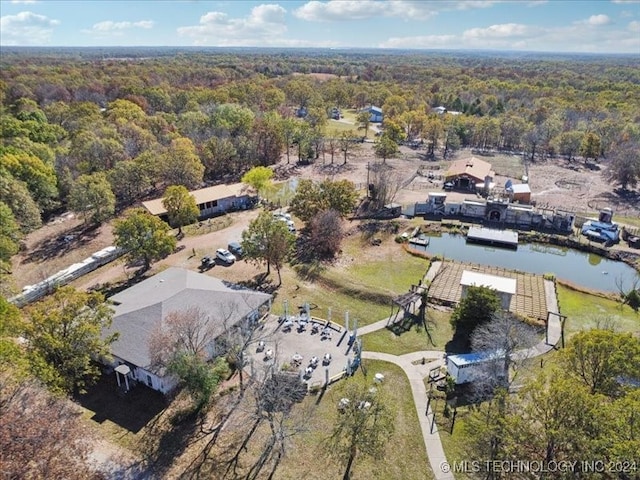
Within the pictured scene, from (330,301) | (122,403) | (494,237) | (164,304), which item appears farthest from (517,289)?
(122,403)

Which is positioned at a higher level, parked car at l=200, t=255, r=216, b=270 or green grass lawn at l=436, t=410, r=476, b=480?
green grass lawn at l=436, t=410, r=476, b=480

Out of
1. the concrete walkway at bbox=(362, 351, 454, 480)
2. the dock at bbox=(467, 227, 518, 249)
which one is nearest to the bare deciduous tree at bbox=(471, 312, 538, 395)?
the concrete walkway at bbox=(362, 351, 454, 480)

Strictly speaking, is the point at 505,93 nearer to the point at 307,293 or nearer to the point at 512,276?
the point at 512,276

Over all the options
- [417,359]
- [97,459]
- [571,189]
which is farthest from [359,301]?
[571,189]

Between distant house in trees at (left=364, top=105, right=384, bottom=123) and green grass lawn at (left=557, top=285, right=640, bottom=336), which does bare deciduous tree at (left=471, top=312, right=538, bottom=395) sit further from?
distant house in trees at (left=364, top=105, right=384, bottom=123)

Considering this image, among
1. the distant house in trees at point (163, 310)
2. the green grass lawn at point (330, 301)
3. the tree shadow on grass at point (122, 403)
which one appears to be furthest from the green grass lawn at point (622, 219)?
the tree shadow on grass at point (122, 403)

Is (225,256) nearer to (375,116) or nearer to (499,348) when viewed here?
(499,348)
